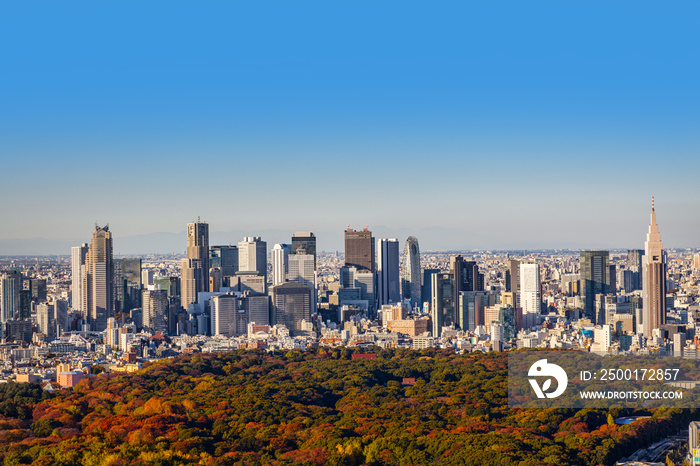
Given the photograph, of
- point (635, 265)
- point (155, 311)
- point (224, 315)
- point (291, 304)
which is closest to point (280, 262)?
point (291, 304)

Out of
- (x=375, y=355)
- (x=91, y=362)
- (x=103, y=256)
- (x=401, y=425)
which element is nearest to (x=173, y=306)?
(x=103, y=256)

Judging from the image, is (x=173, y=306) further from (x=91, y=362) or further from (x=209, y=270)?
(x=91, y=362)

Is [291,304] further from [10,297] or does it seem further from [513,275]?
[10,297]

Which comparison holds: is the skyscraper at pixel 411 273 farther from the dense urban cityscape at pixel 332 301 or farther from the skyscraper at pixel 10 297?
the skyscraper at pixel 10 297

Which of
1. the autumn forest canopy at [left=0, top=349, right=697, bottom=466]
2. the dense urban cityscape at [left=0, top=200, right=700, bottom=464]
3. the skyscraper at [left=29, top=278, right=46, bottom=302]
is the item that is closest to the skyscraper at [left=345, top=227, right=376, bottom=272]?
the dense urban cityscape at [left=0, top=200, right=700, bottom=464]

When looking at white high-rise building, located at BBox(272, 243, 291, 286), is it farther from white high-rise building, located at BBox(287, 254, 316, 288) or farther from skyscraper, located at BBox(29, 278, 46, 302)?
skyscraper, located at BBox(29, 278, 46, 302)

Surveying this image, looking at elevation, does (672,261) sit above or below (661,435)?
above
